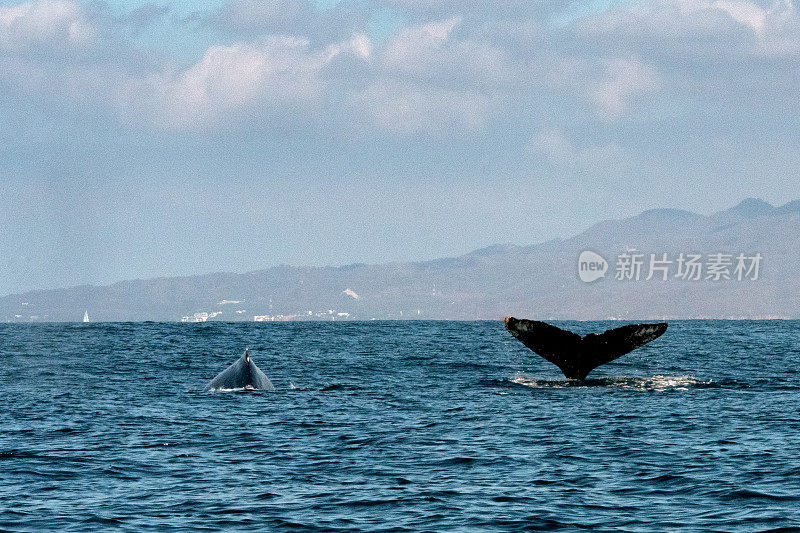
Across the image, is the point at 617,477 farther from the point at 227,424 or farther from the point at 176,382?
the point at 176,382

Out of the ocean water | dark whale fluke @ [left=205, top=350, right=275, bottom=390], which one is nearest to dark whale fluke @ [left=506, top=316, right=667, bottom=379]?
the ocean water

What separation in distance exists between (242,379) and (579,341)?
9.42 meters

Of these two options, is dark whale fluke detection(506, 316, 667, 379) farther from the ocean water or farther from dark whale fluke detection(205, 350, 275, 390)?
dark whale fluke detection(205, 350, 275, 390)

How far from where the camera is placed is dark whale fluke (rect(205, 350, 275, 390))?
2933 centimetres

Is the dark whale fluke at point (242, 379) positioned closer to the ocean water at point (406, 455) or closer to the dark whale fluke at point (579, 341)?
the ocean water at point (406, 455)

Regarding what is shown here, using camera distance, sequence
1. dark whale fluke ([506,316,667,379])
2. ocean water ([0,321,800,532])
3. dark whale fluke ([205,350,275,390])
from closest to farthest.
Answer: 1. ocean water ([0,321,800,532])
2. dark whale fluke ([506,316,667,379])
3. dark whale fluke ([205,350,275,390])

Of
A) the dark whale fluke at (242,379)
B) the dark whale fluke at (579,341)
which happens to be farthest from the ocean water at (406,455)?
the dark whale fluke at (242,379)

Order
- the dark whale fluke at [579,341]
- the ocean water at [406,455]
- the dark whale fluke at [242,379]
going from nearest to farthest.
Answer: the ocean water at [406,455] < the dark whale fluke at [579,341] < the dark whale fluke at [242,379]

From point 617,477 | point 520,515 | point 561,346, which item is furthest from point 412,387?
point 520,515

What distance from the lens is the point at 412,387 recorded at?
3056cm

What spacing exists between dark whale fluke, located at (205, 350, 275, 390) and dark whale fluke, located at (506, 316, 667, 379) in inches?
294

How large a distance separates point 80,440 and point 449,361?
2622cm

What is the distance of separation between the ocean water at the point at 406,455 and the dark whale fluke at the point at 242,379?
1152 mm

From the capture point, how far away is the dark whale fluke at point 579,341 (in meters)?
26.4
